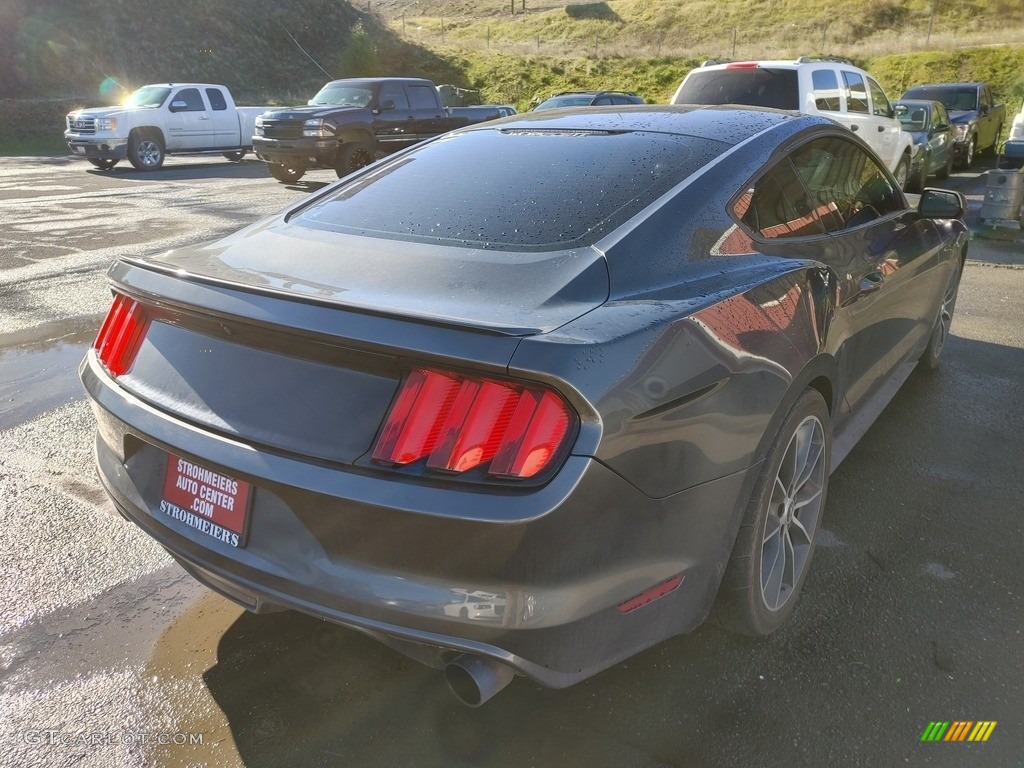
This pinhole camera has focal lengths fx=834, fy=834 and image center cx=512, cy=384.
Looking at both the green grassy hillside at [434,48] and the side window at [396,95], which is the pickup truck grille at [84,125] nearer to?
the green grassy hillside at [434,48]

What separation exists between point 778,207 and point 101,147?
729 inches

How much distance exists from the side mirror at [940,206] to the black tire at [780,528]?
1796mm

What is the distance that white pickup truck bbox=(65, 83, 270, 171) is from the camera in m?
18.1

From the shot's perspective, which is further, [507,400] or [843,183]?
[843,183]

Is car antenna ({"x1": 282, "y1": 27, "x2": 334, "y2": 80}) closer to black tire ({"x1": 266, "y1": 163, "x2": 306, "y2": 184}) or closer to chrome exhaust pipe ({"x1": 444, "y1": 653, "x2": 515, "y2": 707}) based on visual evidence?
black tire ({"x1": 266, "y1": 163, "x2": 306, "y2": 184})

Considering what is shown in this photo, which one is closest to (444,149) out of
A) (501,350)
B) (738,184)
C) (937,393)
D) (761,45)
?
(738,184)

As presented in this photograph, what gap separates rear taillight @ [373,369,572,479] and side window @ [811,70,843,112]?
9912 mm

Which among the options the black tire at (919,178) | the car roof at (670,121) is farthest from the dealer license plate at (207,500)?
the black tire at (919,178)

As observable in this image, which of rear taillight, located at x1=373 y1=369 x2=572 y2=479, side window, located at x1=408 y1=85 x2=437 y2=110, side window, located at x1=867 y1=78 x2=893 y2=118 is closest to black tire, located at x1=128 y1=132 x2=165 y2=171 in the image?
side window, located at x1=408 y1=85 x2=437 y2=110

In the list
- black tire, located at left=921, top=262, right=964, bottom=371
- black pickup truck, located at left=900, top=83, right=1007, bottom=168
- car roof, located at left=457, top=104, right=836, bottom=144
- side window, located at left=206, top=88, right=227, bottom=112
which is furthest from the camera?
side window, located at left=206, top=88, right=227, bottom=112

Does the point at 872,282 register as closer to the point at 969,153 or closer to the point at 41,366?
the point at 41,366

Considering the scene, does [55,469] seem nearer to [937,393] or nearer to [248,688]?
[248,688]

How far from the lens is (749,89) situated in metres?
10.2
